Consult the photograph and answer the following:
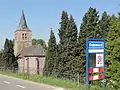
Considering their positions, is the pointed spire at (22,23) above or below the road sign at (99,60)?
above

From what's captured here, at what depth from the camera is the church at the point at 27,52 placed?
84.0 metres

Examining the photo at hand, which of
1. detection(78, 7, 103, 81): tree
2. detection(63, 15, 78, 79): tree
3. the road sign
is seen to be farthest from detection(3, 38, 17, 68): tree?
the road sign

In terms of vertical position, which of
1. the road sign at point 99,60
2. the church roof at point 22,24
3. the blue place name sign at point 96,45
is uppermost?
the church roof at point 22,24

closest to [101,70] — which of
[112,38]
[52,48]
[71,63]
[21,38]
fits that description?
[112,38]

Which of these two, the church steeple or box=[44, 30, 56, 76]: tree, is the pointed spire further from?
box=[44, 30, 56, 76]: tree

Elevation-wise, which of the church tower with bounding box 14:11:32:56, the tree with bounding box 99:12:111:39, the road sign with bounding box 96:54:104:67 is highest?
the church tower with bounding box 14:11:32:56

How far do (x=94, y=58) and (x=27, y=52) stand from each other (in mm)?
73834

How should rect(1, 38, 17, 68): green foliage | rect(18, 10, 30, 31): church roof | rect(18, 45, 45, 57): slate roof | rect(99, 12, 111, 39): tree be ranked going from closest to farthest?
rect(99, 12, 111, 39): tree → rect(1, 38, 17, 68): green foliage → rect(18, 45, 45, 57): slate roof → rect(18, 10, 30, 31): church roof

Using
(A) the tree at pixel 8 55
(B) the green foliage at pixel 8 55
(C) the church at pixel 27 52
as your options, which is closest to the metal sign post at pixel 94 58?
(C) the church at pixel 27 52

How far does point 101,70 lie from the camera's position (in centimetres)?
1625

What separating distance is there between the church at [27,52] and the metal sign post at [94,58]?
55.5 m

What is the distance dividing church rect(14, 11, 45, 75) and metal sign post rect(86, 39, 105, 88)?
55.5m

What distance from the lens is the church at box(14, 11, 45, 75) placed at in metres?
84.0

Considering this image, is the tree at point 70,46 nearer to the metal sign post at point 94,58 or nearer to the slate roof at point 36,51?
the metal sign post at point 94,58
